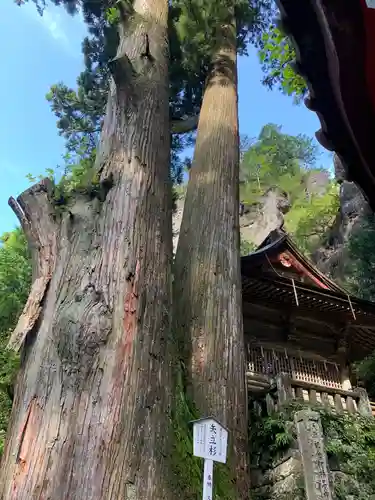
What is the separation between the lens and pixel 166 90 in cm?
416

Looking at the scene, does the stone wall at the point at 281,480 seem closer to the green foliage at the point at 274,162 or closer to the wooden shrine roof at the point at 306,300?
the wooden shrine roof at the point at 306,300

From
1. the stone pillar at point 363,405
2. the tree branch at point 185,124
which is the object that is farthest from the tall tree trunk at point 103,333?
the stone pillar at point 363,405

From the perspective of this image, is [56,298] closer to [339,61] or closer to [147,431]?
[147,431]

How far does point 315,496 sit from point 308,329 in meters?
4.72

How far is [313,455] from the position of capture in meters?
5.87

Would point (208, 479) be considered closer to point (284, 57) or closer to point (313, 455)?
point (313, 455)

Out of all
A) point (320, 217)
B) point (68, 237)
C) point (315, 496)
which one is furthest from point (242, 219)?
point (68, 237)

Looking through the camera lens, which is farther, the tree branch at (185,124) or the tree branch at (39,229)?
the tree branch at (185,124)

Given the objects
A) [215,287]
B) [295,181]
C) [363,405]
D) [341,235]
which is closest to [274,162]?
[295,181]

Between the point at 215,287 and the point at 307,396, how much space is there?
462 cm

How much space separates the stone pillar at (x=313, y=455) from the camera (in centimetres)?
554

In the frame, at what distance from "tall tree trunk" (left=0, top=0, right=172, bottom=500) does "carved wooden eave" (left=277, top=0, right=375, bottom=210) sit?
1238 mm

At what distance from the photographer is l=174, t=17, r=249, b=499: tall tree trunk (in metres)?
2.95

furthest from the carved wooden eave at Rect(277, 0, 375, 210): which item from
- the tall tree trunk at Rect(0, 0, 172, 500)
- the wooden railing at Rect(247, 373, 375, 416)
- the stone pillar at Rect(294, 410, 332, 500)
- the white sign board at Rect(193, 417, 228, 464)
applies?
the wooden railing at Rect(247, 373, 375, 416)
